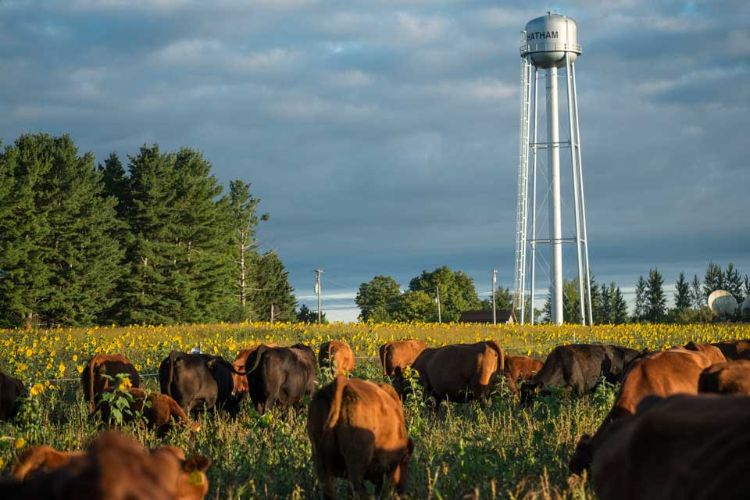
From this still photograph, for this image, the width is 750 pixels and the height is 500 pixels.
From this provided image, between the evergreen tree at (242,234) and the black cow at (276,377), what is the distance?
246ft

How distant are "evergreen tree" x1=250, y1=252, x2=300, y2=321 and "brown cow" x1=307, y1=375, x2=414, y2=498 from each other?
8877 centimetres

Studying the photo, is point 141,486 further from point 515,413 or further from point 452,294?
point 452,294

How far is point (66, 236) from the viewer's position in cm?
6819

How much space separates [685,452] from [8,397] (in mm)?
14129

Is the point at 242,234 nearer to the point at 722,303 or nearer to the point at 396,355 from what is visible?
the point at 722,303

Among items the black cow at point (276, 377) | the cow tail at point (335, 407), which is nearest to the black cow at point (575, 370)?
the black cow at point (276, 377)

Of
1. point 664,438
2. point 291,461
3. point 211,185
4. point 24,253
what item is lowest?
point 291,461

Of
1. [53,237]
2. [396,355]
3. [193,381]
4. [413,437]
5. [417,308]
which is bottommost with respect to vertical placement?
[413,437]

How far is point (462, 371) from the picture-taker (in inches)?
784

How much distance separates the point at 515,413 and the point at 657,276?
91386 mm

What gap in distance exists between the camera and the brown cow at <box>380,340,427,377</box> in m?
24.2

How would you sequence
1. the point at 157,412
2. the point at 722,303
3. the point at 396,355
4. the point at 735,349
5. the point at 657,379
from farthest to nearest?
the point at 722,303, the point at 396,355, the point at 735,349, the point at 157,412, the point at 657,379

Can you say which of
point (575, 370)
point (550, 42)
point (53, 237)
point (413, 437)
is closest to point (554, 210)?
point (550, 42)

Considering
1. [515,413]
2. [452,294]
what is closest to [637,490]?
[515,413]
